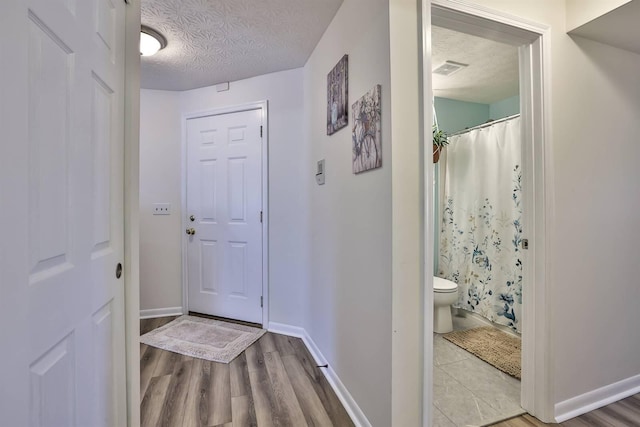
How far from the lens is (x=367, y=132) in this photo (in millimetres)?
1353

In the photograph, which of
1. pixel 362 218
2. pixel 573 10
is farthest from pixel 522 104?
pixel 362 218

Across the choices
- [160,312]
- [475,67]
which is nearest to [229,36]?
[475,67]

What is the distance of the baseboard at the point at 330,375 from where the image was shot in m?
1.43

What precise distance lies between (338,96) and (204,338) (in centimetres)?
217

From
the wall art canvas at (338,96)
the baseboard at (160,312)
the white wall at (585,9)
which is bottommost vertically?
the baseboard at (160,312)

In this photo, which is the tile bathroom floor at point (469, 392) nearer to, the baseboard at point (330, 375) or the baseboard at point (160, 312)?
the baseboard at point (330, 375)

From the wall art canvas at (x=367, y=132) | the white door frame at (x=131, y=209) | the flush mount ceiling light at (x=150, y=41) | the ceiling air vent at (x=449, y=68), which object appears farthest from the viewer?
the ceiling air vent at (x=449, y=68)

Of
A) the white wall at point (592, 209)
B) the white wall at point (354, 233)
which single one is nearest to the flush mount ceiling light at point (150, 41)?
the white wall at point (354, 233)

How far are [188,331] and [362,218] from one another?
2025 millimetres

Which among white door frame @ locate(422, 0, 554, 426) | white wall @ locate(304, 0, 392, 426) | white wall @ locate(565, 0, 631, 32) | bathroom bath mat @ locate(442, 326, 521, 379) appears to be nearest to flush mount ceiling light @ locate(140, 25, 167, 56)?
white wall @ locate(304, 0, 392, 426)

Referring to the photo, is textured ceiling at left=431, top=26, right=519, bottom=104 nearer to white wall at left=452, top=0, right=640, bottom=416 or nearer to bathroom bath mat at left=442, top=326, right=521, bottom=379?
white wall at left=452, top=0, right=640, bottom=416

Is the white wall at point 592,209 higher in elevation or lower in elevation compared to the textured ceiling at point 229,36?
lower

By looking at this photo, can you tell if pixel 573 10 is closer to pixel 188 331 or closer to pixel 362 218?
pixel 362 218

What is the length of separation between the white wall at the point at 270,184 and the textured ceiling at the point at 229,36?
0.62 ft
